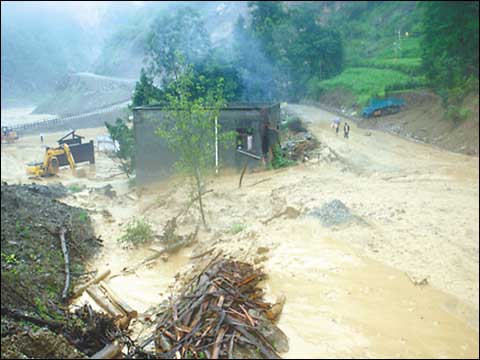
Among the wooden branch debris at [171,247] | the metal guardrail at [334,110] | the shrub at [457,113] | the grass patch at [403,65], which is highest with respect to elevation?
the grass patch at [403,65]

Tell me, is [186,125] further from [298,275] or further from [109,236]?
[298,275]

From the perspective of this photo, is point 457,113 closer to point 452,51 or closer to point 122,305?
point 452,51

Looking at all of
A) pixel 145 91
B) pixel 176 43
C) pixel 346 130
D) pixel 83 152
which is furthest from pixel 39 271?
pixel 176 43

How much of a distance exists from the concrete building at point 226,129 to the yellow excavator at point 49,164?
5.18 meters

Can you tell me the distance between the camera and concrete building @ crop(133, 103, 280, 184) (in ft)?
33.1

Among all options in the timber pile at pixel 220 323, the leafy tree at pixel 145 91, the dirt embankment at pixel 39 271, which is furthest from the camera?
the leafy tree at pixel 145 91

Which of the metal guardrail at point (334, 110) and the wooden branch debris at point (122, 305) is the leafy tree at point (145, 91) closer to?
the metal guardrail at point (334, 110)

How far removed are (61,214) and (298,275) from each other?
6065 millimetres

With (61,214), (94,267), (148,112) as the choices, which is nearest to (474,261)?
(94,267)

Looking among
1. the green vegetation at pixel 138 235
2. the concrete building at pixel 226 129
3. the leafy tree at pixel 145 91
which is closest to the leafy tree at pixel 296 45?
the leafy tree at pixel 145 91

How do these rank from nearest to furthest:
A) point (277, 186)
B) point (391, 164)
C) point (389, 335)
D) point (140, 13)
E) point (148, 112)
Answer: point (389, 335), point (391, 164), point (277, 186), point (148, 112), point (140, 13)

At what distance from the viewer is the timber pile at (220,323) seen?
3.54 metres

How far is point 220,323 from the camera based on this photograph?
3779 millimetres

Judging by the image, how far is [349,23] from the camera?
17453 mm
